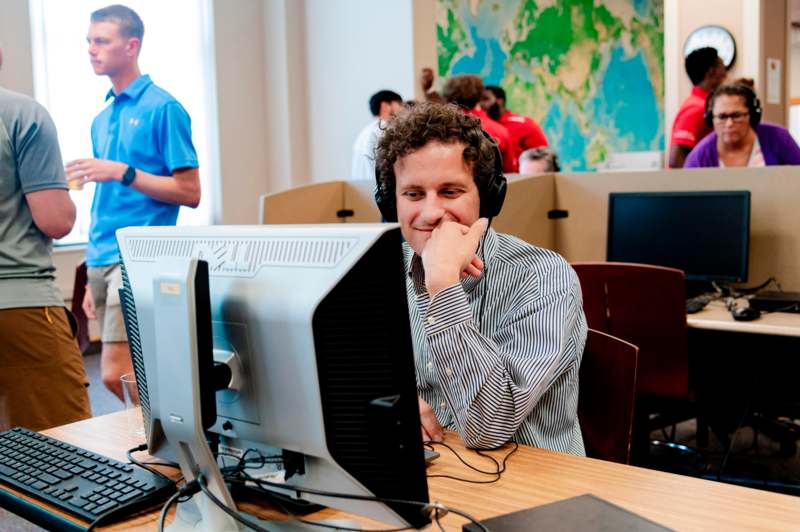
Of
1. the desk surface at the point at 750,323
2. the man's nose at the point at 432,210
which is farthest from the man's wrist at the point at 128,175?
the desk surface at the point at 750,323

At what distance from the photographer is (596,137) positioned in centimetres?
895

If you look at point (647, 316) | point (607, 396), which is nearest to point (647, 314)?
point (647, 316)

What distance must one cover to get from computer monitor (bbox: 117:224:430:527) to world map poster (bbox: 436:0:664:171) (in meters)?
6.25

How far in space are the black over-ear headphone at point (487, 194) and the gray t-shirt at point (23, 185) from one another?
3.26ft

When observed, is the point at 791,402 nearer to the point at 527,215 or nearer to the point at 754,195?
the point at 754,195

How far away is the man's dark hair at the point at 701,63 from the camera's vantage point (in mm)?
4398

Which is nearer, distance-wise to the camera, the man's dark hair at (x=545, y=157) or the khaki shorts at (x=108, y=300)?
the khaki shorts at (x=108, y=300)

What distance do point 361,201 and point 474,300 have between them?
2.48 m

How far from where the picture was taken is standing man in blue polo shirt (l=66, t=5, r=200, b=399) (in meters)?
2.72

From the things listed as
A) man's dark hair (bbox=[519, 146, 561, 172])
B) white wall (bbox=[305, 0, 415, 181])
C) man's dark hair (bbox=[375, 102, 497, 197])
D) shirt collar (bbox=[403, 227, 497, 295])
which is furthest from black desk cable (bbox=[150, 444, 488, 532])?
white wall (bbox=[305, 0, 415, 181])

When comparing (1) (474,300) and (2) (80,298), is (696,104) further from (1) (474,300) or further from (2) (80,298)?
(1) (474,300)

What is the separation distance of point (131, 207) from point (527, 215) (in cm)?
149

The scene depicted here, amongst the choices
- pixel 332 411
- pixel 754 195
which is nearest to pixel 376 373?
pixel 332 411

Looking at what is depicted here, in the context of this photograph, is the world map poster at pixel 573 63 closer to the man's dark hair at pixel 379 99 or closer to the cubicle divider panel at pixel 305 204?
the man's dark hair at pixel 379 99
